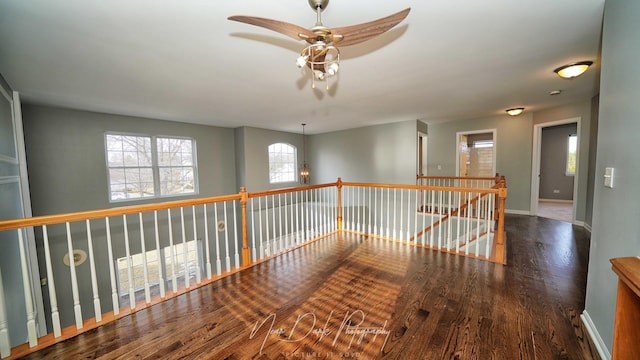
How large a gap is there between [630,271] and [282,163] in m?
7.10

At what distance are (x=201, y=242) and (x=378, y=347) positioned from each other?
539 cm

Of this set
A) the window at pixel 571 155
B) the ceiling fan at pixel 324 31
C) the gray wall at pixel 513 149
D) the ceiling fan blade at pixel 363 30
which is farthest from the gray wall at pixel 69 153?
the window at pixel 571 155

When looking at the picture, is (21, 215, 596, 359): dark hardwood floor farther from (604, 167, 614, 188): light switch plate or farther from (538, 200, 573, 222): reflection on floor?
(538, 200, 573, 222): reflection on floor

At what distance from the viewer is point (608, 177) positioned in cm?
147

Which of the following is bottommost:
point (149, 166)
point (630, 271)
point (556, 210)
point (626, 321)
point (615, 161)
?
point (556, 210)

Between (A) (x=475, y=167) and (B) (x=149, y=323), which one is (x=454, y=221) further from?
(B) (x=149, y=323)

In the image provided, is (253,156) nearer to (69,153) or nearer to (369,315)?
(69,153)

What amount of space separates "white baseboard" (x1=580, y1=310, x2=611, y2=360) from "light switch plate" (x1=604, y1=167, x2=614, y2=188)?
3.28ft

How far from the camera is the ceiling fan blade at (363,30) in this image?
1.26 m

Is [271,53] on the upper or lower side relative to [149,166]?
upper

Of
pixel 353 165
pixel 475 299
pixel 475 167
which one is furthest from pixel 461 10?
pixel 475 167

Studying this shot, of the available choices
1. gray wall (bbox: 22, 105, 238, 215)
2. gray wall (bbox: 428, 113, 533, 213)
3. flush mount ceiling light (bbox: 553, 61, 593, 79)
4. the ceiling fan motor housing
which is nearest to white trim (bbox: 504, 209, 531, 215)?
gray wall (bbox: 428, 113, 533, 213)

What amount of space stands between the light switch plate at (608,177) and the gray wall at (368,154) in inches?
168

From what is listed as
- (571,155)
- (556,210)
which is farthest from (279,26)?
(571,155)
